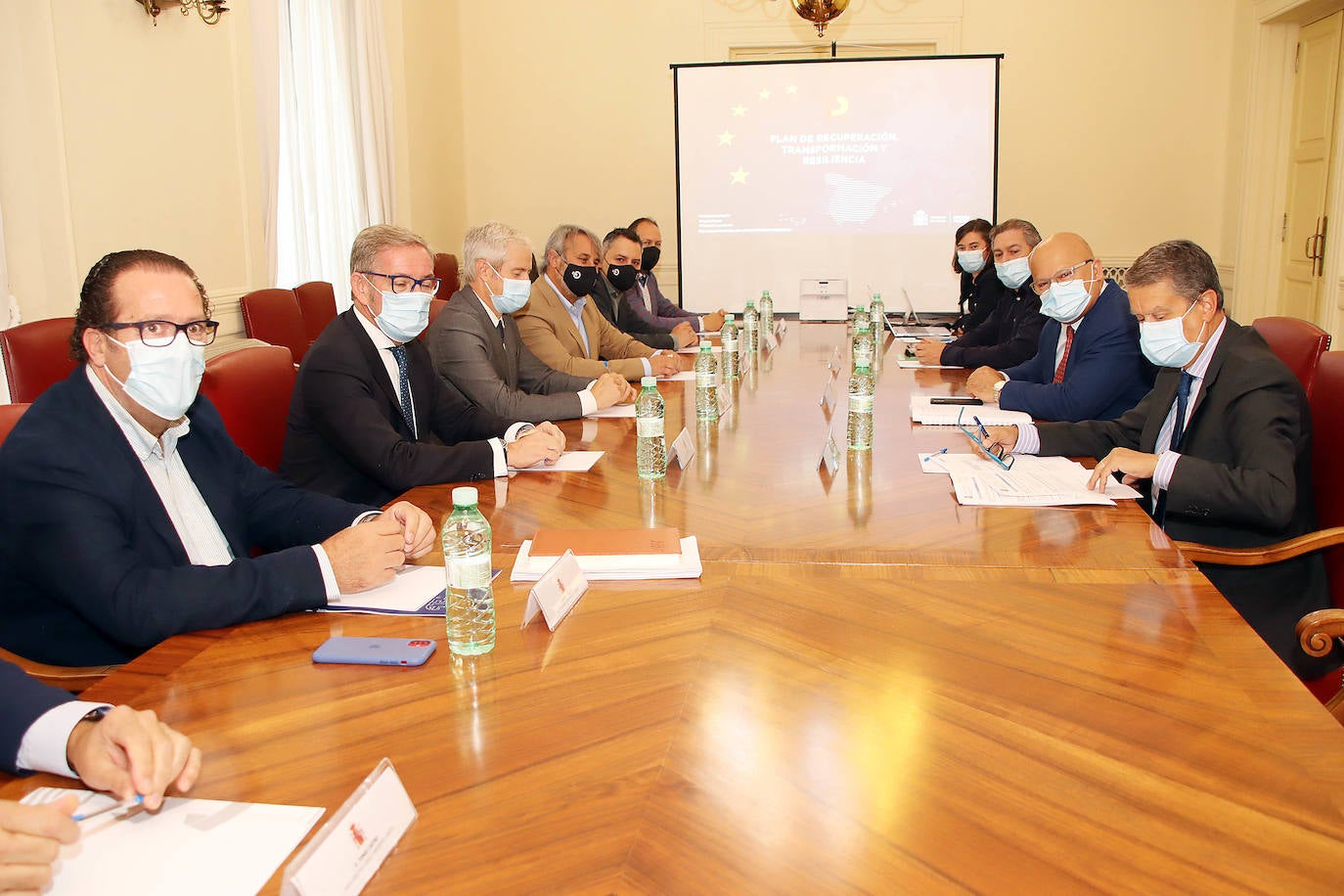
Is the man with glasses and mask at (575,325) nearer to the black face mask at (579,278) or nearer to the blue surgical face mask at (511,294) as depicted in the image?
the black face mask at (579,278)

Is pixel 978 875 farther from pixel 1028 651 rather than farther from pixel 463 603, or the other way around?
pixel 463 603

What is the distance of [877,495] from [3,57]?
331 cm

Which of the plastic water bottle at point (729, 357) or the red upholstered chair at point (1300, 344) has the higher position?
the red upholstered chair at point (1300, 344)

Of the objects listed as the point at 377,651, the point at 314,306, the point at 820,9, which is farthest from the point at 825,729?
the point at 820,9

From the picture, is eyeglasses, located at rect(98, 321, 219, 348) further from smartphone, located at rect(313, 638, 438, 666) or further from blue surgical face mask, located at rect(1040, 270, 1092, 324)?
blue surgical face mask, located at rect(1040, 270, 1092, 324)

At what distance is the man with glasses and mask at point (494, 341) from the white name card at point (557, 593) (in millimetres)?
1642

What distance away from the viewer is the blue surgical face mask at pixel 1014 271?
4.48 metres

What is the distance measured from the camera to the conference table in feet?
3.11

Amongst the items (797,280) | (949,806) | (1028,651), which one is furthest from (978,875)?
(797,280)

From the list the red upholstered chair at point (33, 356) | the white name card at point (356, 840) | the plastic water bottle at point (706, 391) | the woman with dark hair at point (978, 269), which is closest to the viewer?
the white name card at point (356, 840)

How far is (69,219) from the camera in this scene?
12.2 ft

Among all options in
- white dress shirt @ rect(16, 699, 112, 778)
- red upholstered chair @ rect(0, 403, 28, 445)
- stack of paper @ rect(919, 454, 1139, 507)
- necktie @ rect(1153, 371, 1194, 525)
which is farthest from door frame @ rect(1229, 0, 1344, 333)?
white dress shirt @ rect(16, 699, 112, 778)

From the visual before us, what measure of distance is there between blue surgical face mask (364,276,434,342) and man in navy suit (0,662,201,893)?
1.63 meters

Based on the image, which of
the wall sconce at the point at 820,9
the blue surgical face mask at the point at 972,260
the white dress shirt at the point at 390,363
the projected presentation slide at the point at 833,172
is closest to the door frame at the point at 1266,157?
the projected presentation slide at the point at 833,172
